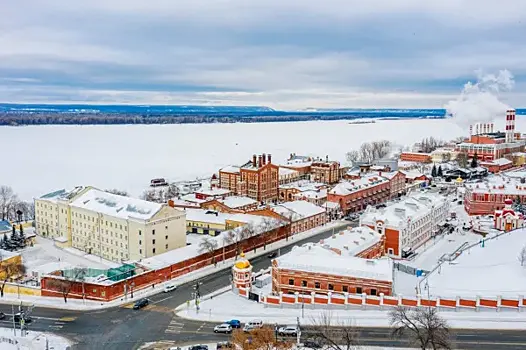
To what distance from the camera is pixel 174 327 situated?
39469 millimetres

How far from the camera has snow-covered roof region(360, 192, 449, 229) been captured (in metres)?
59.8

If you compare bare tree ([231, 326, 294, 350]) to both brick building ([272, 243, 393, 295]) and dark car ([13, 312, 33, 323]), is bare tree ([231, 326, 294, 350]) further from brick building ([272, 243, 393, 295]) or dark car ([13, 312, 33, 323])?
dark car ([13, 312, 33, 323])

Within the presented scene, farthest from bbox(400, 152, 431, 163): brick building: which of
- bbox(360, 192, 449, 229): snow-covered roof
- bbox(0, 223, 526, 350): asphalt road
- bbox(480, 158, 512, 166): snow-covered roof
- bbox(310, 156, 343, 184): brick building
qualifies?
bbox(0, 223, 526, 350): asphalt road

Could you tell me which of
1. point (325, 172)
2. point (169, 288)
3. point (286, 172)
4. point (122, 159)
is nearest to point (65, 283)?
point (169, 288)

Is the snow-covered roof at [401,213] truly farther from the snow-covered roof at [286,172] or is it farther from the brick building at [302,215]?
the snow-covered roof at [286,172]

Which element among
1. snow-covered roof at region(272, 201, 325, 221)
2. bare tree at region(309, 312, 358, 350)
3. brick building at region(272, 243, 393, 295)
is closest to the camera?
bare tree at region(309, 312, 358, 350)

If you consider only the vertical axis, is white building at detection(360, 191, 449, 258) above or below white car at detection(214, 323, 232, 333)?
above

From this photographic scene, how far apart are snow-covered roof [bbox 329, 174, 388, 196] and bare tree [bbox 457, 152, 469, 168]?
4447cm

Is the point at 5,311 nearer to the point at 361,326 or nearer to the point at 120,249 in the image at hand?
the point at 120,249

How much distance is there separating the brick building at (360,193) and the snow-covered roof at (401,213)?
1381 centimetres

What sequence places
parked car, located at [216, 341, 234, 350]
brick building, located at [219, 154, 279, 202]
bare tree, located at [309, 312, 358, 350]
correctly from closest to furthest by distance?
1. bare tree, located at [309, 312, 358, 350]
2. parked car, located at [216, 341, 234, 350]
3. brick building, located at [219, 154, 279, 202]

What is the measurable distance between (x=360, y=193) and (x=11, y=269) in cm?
5260

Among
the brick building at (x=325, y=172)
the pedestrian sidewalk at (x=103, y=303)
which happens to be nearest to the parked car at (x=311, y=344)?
the pedestrian sidewalk at (x=103, y=303)

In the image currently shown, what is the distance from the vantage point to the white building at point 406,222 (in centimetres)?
5934
